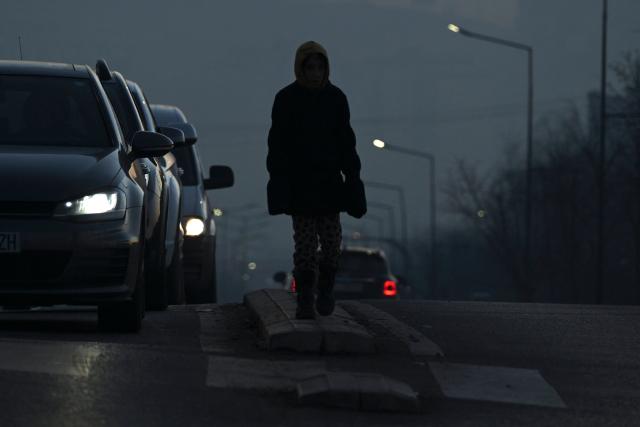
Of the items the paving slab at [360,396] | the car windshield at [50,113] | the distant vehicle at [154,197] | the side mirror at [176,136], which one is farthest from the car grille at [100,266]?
the side mirror at [176,136]

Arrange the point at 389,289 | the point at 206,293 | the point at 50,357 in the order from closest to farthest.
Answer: the point at 50,357 → the point at 206,293 → the point at 389,289

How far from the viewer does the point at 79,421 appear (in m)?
7.46

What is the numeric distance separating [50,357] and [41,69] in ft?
10.5

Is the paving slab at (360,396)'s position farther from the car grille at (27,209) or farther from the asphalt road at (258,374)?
the car grille at (27,209)

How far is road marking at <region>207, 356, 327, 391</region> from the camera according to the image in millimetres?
8578

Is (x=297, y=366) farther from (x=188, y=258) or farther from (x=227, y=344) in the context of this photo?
(x=188, y=258)

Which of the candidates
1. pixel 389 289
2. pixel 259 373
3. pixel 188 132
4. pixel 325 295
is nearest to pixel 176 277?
pixel 188 132

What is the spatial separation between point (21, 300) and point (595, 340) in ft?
12.1

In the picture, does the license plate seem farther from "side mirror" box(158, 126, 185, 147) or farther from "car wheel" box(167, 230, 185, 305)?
"car wheel" box(167, 230, 185, 305)

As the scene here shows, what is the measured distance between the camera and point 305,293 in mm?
10828

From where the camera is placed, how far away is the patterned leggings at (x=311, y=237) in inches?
432

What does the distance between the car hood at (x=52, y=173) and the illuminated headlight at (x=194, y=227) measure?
25.4 ft

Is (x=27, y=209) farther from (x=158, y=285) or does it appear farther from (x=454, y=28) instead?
(x=454, y=28)

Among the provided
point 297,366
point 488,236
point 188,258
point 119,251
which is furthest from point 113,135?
point 488,236
